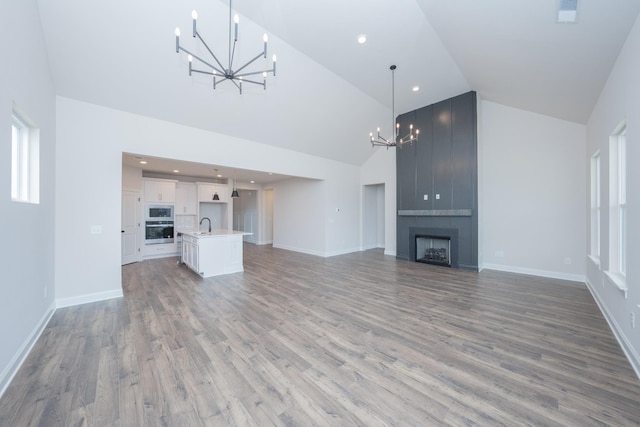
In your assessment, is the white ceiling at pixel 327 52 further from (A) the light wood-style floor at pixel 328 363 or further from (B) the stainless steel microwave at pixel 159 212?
(B) the stainless steel microwave at pixel 159 212

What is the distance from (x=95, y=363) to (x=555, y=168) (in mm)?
7636

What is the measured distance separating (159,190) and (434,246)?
25.5 feet

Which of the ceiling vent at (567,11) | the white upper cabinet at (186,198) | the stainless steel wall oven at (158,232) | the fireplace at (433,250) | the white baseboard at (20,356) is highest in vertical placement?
the ceiling vent at (567,11)

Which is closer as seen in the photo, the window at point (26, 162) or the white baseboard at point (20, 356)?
the white baseboard at point (20, 356)

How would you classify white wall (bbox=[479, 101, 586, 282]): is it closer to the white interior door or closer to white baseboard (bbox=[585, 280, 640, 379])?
white baseboard (bbox=[585, 280, 640, 379])

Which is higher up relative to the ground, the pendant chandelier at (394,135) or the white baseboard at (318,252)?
the pendant chandelier at (394,135)

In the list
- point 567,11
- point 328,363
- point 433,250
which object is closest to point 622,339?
point 328,363

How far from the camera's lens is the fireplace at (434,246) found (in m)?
5.86

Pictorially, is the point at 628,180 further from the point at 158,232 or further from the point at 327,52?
the point at 158,232

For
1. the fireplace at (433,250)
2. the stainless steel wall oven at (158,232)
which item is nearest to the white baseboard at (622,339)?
the fireplace at (433,250)

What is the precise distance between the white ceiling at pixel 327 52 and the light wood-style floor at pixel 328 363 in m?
3.11

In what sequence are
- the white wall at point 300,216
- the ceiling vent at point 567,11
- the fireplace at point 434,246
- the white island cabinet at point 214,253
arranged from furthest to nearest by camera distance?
1. the white wall at point 300,216
2. the fireplace at point 434,246
3. the white island cabinet at point 214,253
4. the ceiling vent at point 567,11

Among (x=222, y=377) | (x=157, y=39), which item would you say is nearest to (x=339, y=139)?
(x=157, y=39)

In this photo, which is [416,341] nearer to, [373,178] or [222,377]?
[222,377]
